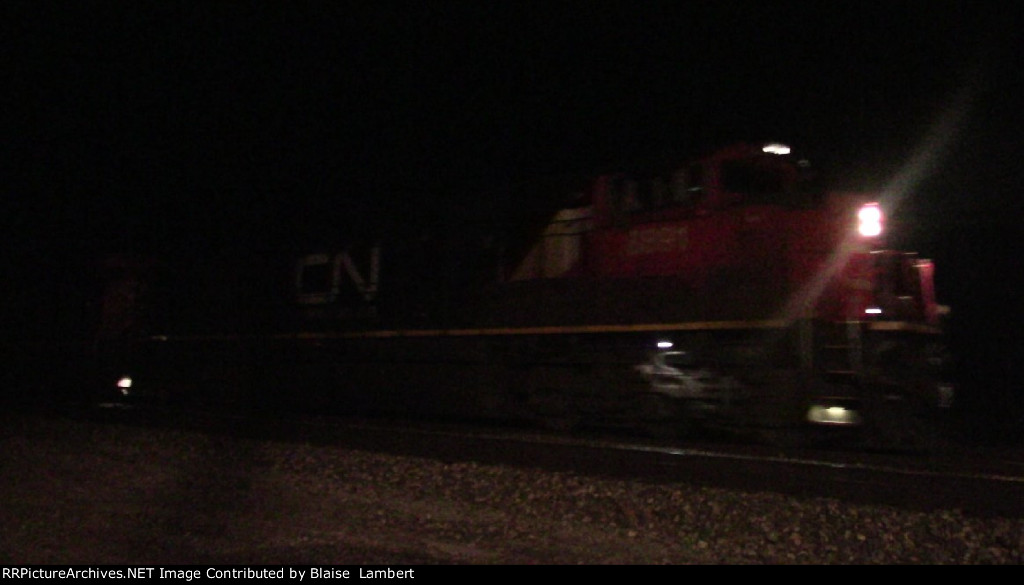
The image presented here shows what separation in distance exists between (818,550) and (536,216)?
7.07 metres

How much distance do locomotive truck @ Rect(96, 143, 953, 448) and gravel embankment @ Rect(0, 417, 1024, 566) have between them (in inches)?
111

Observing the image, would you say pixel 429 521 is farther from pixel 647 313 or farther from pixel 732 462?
pixel 647 313

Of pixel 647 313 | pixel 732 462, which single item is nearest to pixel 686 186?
pixel 647 313

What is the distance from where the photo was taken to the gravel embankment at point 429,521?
209 inches

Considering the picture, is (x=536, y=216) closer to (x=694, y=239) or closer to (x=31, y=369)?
(x=694, y=239)

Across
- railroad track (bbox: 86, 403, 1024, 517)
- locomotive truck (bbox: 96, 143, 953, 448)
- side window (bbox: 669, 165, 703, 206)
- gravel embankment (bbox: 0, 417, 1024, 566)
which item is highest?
side window (bbox: 669, 165, 703, 206)

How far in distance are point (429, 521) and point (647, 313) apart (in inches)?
185

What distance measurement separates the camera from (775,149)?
384 inches

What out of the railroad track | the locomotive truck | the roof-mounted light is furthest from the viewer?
the roof-mounted light

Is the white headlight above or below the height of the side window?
below

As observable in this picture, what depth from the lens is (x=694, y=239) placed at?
10.0 metres

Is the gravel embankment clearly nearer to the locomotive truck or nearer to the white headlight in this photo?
the locomotive truck

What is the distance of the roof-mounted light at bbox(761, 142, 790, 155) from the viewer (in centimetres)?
970

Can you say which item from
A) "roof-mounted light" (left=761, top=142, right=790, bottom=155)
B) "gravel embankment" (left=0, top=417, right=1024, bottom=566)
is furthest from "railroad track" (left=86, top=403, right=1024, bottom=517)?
"roof-mounted light" (left=761, top=142, right=790, bottom=155)
